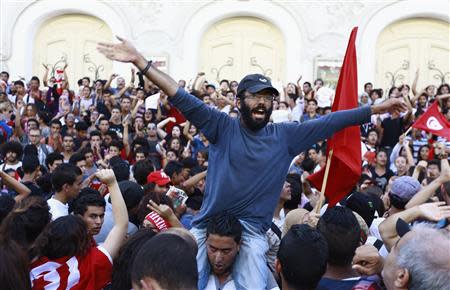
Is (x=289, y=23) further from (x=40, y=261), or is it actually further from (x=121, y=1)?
(x=40, y=261)

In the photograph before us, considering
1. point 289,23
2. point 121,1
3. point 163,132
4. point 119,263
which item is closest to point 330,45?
point 289,23

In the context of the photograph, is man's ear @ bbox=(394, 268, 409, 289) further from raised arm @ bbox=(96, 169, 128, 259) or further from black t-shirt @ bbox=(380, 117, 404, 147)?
black t-shirt @ bbox=(380, 117, 404, 147)

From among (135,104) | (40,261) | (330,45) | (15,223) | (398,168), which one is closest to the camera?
(40,261)

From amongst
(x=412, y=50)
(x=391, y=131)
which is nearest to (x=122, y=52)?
(x=391, y=131)

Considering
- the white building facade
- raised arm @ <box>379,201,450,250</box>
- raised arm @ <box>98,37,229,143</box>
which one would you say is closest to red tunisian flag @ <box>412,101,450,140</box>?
raised arm @ <box>379,201,450,250</box>

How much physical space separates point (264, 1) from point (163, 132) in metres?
8.43

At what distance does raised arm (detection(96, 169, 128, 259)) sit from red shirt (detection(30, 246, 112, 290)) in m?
0.12

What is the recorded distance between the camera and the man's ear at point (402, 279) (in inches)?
117

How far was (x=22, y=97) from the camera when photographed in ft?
50.1

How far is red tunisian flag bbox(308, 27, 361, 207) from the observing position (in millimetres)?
5125

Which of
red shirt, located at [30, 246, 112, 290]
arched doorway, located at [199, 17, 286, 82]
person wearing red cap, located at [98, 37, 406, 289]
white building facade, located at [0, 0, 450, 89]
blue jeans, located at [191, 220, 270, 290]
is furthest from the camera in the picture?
arched doorway, located at [199, 17, 286, 82]

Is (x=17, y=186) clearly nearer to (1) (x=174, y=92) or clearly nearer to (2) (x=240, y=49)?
(1) (x=174, y=92)

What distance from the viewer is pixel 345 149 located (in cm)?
512

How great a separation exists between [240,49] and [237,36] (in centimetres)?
39
